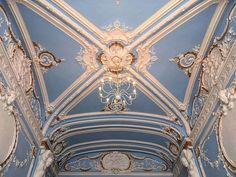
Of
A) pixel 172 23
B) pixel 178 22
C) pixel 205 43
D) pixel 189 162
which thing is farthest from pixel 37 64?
pixel 189 162

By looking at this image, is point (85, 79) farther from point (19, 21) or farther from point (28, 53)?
point (19, 21)

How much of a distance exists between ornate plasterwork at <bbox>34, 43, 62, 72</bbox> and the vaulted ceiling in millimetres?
26

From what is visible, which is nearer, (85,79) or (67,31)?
(67,31)

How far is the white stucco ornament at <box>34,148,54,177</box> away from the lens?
26.3ft

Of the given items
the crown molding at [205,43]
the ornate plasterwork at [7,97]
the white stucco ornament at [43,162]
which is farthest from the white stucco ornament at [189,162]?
the ornate plasterwork at [7,97]

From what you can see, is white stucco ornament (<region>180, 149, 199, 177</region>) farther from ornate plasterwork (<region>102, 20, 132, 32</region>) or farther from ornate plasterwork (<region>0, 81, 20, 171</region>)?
ornate plasterwork (<region>0, 81, 20, 171</region>)

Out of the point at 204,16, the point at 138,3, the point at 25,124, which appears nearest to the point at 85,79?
the point at 25,124

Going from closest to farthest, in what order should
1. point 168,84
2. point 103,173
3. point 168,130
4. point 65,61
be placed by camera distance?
point 65,61, point 168,84, point 168,130, point 103,173

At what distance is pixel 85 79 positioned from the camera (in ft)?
26.8

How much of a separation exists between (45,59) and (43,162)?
123 inches

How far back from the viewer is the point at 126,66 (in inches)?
309

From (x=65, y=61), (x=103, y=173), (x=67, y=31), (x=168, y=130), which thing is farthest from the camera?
(x=103, y=173)

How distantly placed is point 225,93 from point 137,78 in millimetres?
2775

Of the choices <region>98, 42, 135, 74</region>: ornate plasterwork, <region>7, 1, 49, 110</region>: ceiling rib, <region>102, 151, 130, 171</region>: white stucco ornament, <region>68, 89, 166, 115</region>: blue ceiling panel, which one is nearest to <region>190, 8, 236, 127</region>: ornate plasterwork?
<region>68, 89, 166, 115</region>: blue ceiling panel
